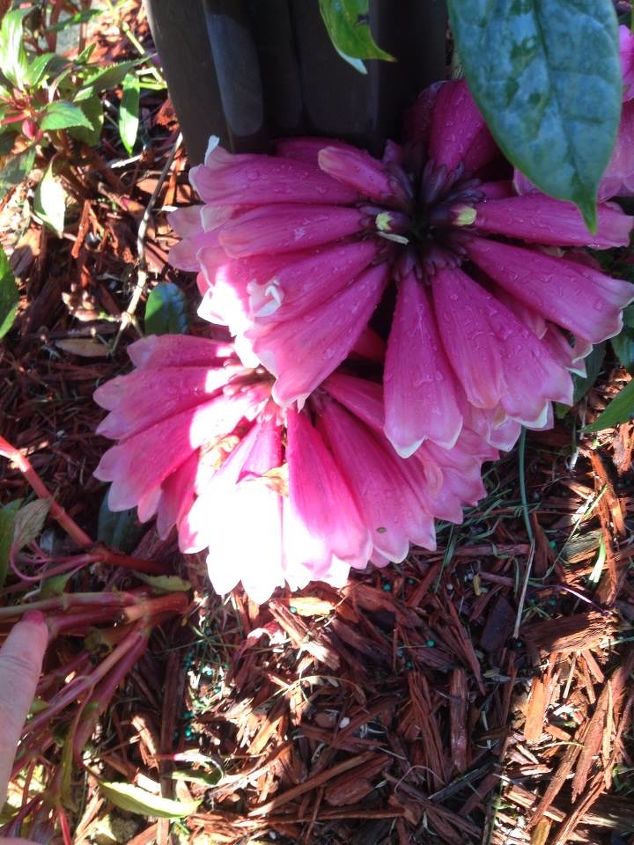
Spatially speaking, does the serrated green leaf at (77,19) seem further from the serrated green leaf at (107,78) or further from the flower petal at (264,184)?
the flower petal at (264,184)

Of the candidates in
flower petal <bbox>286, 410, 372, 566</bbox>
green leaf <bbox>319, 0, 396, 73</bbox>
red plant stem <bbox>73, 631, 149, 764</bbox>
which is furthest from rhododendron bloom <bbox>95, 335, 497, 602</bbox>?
green leaf <bbox>319, 0, 396, 73</bbox>

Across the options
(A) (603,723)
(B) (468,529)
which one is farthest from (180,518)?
(A) (603,723)

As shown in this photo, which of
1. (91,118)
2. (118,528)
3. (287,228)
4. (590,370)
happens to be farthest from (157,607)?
(91,118)

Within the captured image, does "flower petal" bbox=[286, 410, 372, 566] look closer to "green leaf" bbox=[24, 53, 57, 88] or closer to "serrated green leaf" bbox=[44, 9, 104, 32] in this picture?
"green leaf" bbox=[24, 53, 57, 88]

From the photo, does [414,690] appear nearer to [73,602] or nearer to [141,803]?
[141,803]

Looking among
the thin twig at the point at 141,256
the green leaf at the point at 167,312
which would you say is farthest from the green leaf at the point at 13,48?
the green leaf at the point at 167,312

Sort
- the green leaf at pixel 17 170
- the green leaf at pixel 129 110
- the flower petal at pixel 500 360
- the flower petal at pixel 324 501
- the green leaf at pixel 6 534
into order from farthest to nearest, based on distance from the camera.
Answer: the green leaf at pixel 129 110 < the green leaf at pixel 17 170 < the green leaf at pixel 6 534 < the flower petal at pixel 324 501 < the flower petal at pixel 500 360
